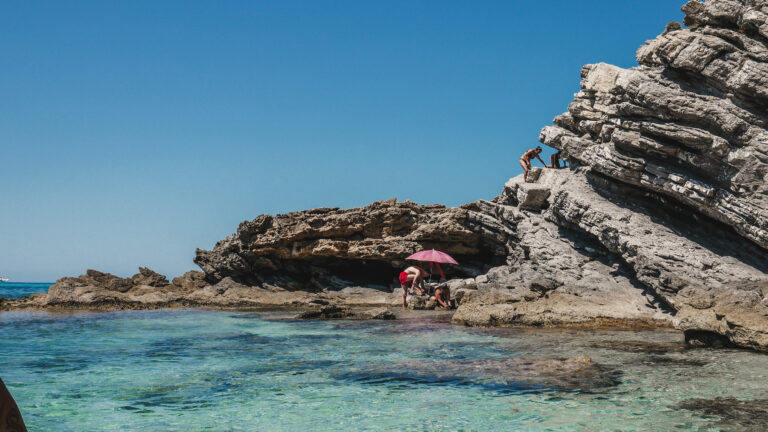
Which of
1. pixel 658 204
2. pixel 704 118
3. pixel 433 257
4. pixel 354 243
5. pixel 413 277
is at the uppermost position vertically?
pixel 704 118

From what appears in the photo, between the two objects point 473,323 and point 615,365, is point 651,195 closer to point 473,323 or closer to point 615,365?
point 473,323

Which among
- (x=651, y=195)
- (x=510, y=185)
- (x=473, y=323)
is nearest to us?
(x=473, y=323)

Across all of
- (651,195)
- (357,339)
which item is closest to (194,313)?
(357,339)

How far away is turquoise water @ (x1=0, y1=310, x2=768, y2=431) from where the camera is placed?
719 centimetres

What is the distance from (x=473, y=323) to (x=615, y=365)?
→ 23.0ft

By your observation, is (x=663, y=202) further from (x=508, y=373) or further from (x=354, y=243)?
(x=354, y=243)

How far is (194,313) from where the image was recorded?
2659 centimetres

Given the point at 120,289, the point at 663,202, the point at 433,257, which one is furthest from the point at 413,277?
the point at 120,289

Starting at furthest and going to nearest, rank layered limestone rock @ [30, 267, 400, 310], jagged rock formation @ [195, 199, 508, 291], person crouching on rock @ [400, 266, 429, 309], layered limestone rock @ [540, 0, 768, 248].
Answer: layered limestone rock @ [30, 267, 400, 310] < jagged rock formation @ [195, 199, 508, 291] < person crouching on rock @ [400, 266, 429, 309] < layered limestone rock @ [540, 0, 768, 248]

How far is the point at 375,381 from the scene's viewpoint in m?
9.42

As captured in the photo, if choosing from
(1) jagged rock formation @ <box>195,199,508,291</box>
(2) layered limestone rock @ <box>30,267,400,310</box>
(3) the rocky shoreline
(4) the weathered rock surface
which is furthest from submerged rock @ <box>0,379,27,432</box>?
(1) jagged rock formation @ <box>195,199,508,291</box>

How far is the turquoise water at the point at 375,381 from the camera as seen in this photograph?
7191 mm

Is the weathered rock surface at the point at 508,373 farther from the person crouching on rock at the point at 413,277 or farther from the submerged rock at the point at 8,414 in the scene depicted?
the person crouching on rock at the point at 413,277

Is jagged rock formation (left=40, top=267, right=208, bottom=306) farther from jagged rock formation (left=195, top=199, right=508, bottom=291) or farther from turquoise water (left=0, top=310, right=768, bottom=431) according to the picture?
turquoise water (left=0, top=310, right=768, bottom=431)
